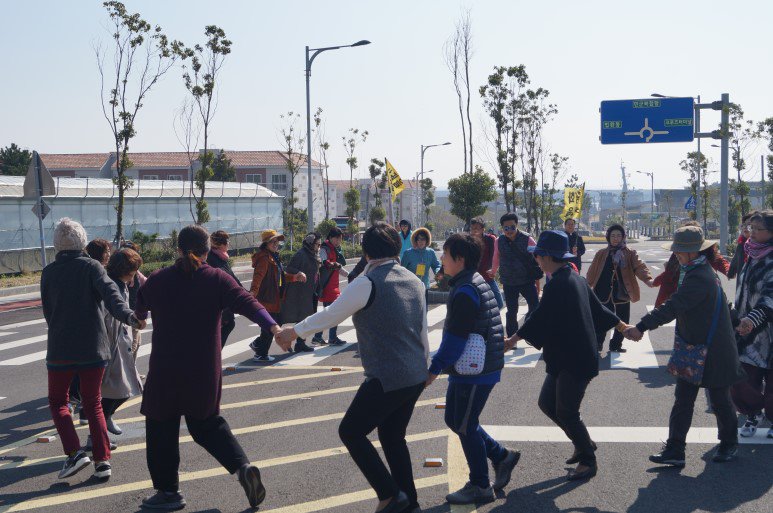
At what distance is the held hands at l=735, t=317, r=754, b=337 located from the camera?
6109 mm

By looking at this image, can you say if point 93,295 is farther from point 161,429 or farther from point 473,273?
point 473,273

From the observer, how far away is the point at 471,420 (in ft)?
16.4

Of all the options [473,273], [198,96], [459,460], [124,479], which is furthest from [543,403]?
[198,96]

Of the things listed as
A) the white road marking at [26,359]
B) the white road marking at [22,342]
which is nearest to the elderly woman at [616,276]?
the white road marking at [26,359]

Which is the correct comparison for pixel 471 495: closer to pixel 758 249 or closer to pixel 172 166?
pixel 758 249

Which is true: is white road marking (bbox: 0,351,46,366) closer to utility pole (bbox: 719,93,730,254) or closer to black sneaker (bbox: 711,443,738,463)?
black sneaker (bbox: 711,443,738,463)

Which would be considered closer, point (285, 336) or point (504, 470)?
point (285, 336)

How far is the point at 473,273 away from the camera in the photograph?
196 inches

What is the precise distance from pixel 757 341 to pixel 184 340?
14.8 feet

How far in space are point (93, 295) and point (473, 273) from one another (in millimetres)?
2678

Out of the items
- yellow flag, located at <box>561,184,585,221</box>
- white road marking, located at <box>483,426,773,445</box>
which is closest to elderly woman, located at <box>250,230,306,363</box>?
white road marking, located at <box>483,426,773,445</box>

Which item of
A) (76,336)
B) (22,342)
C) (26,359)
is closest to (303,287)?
(26,359)

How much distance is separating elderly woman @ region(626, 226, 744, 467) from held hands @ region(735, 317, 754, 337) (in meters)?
0.32

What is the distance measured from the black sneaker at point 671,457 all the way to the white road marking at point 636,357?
158 inches
